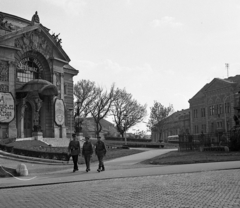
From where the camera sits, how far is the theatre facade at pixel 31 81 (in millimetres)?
36594

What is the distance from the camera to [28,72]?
133 feet

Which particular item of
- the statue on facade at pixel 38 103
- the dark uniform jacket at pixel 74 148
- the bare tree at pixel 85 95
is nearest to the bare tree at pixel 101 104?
the bare tree at pixel 85 95

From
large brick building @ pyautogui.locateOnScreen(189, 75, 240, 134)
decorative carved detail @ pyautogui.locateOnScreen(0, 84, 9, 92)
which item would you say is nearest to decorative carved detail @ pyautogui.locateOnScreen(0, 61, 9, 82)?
decorative carved detail @ pyautogui.locateOnScreen(0, 84, 9, 92)

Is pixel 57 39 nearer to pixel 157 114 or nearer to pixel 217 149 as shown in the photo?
pixel 217 149

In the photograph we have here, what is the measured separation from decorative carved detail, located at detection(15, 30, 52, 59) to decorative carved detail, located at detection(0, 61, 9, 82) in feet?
8.73

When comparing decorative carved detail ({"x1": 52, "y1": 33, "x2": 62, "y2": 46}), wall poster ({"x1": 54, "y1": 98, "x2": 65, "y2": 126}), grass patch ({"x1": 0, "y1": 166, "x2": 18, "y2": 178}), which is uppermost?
decorative carved detail ({"x1": 52, "y1": 33, "x2": 62, "y2": 46})

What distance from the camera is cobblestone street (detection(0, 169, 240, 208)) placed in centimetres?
885

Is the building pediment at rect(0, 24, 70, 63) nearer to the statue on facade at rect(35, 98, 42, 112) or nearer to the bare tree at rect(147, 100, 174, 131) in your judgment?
the statue on facade at rect(35, 98, 42, 112)

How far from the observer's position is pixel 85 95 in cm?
7131

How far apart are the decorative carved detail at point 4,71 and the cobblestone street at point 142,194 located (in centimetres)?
2588

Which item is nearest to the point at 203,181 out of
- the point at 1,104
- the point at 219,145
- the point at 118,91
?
the point at 219,145

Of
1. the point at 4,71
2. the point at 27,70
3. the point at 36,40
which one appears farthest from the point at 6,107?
the point at 36,40

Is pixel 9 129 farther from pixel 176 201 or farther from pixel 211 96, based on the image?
pixel 211 96

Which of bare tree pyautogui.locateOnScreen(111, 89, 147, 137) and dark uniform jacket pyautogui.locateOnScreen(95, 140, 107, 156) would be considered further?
bare tree pyautogui.locateOnScreen(111, 89, 147, 137)
